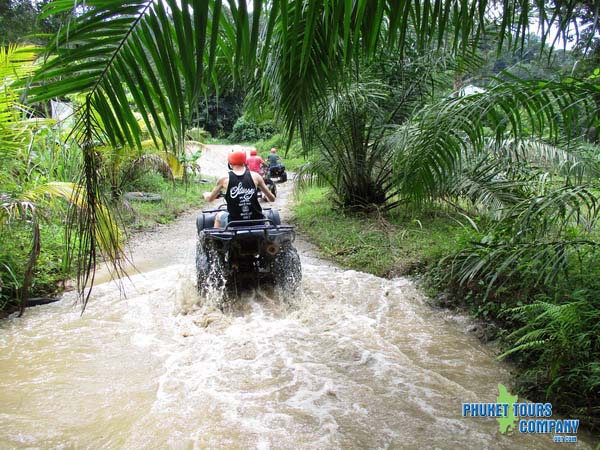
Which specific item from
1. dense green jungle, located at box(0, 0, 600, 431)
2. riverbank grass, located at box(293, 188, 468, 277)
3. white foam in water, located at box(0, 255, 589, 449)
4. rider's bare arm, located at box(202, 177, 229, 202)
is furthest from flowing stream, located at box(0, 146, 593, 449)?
rider's bare arm, located at box(202, 177, 229, 202)

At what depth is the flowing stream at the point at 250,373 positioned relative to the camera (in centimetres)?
277

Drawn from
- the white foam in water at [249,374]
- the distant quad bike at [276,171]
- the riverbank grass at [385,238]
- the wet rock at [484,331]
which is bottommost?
the white foam in water at [249,374]

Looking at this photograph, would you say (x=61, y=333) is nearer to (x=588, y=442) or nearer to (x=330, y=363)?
(x=330, y=363)

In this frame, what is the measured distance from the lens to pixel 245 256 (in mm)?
4867

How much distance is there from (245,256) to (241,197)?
660 mm

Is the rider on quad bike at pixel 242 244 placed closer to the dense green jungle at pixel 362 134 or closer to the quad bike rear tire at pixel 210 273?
the quad bike rear tire at pixel 210 273

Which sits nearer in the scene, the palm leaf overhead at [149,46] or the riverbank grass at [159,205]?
the palm leaf overhead at [149,46]

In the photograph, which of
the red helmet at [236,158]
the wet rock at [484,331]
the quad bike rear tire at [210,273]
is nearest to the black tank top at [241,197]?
the red helmet at [236,158]

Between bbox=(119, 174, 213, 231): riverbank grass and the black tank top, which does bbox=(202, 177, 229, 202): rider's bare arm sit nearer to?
the black tank top

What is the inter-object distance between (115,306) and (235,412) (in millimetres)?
2752

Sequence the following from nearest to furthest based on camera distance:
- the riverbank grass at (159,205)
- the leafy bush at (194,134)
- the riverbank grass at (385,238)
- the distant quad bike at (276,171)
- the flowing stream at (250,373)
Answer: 1. the leafy bush at (194,134)
2. the flowing stream at (250,373)
3. the riverbank grass at (385,238)
4. the riverbank grass at (159,205)
5. the distant quad bike at (276,171)

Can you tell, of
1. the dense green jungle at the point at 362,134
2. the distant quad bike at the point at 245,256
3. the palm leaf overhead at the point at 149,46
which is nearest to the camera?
the palm leaf overhead at the point at 149,46

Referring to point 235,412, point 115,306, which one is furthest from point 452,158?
point 115,306

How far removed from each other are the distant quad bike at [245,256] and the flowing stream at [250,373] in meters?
0.20
